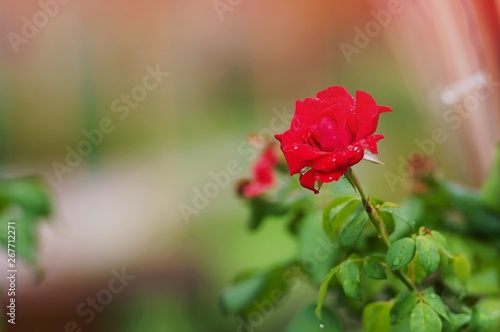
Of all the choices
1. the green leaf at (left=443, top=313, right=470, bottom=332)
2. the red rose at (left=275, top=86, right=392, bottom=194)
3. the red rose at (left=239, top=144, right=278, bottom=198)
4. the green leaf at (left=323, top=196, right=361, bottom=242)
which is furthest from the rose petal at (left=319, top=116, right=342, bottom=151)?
the red rose at (left=239, top=144, right=278, bottom=198)

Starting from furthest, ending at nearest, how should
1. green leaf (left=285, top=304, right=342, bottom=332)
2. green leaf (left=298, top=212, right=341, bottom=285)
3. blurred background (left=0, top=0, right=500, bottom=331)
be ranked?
1. blurred background (left=0, top=0, right=500, bottom=331)
2. green leaf (left=298, top=212, right=341, bottom=285)
3. green leaf (left=285, top=304, right=342, bottom=332)

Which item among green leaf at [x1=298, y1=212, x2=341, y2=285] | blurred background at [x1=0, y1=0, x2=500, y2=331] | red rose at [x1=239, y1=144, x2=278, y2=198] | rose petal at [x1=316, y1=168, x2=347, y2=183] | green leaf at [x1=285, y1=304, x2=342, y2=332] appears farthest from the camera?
blurred background at [x1=0, y1=0, x2=500, y2=331]

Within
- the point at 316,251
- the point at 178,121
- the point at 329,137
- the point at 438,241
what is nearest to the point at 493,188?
the point at 316,251

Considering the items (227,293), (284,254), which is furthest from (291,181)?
(284,254)

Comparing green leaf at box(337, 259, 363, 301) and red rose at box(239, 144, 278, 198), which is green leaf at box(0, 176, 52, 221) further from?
green leaf at box(337, 259, 363, 301)

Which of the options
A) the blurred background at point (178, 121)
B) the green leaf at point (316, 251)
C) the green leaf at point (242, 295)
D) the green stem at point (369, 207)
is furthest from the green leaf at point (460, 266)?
the blurred background at point (178, 121)

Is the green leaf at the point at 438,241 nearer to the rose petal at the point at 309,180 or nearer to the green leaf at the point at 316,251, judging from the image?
the rose petal at the point at 309,180

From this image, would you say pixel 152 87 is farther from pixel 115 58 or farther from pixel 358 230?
pixel 358 230
